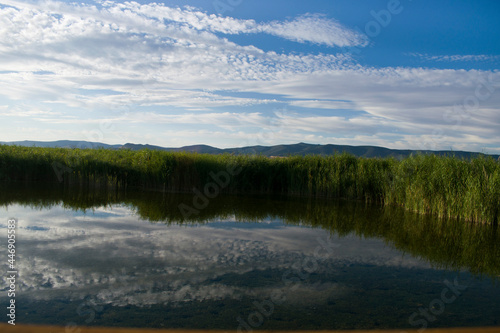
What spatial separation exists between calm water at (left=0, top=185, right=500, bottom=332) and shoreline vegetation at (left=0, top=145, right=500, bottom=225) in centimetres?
306

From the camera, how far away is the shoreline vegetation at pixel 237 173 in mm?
11984

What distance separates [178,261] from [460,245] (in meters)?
5.22

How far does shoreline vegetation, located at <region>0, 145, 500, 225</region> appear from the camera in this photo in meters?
12.0

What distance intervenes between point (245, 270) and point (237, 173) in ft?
31.0

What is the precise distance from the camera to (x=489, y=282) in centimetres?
498

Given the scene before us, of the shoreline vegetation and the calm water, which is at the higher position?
the shoreline vegetation

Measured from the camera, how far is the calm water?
143 inches

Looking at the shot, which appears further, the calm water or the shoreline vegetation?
the shoreline vegetation

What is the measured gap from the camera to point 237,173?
14.3 m

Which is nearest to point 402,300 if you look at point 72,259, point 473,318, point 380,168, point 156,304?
point 473,318

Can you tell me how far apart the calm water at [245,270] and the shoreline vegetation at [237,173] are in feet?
10.0

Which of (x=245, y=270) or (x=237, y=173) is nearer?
(x=245, y=270)

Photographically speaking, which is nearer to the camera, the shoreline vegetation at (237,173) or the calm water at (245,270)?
the calm water at (245,270)

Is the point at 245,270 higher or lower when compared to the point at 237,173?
lower
